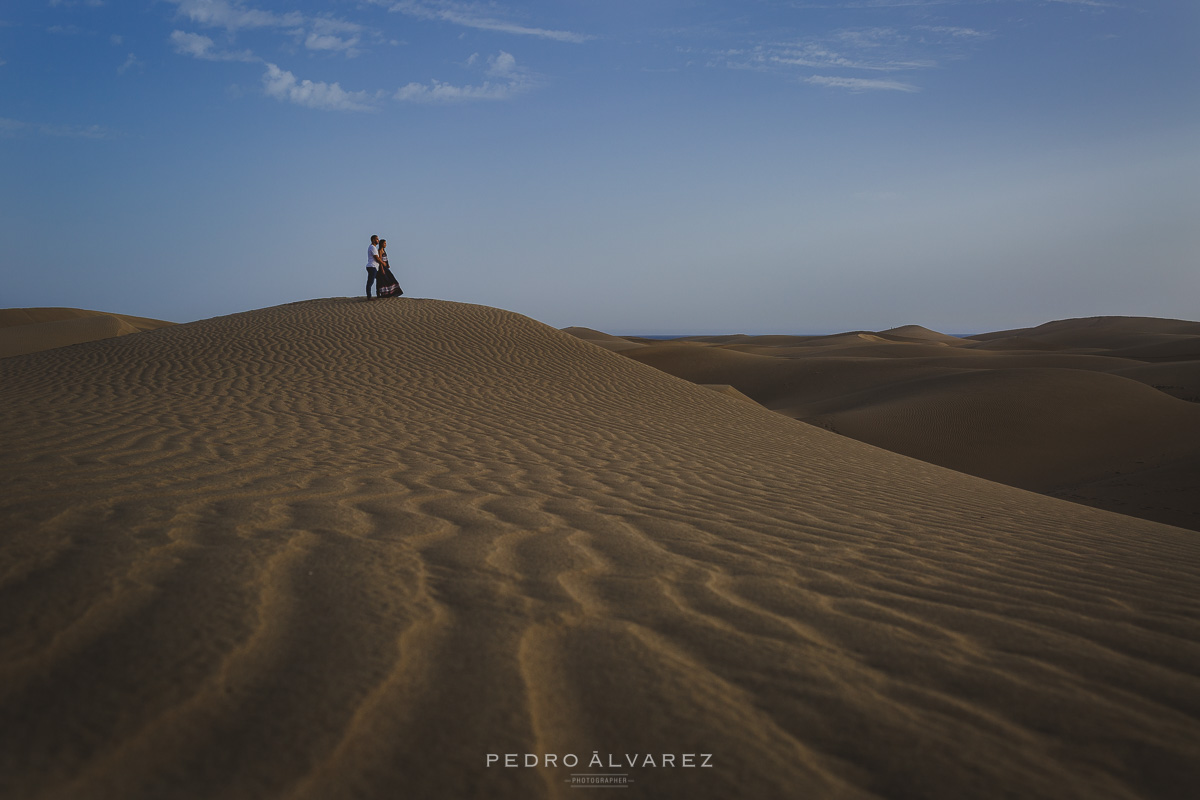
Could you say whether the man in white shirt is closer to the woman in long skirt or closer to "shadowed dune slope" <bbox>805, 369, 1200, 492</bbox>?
the woman in long skirt

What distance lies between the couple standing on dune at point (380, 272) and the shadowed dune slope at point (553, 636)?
11.7 meters

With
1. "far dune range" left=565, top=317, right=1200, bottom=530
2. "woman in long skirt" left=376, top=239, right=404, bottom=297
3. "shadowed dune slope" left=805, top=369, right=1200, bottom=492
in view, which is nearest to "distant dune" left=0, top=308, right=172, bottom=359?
"woman in long skirt" left=376, top=239, right=404, bottom=297

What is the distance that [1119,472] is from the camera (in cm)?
1265

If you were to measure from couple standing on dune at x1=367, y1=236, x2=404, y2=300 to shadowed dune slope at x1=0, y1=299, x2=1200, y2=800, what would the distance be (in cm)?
1172

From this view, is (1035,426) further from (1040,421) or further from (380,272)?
(380,272)

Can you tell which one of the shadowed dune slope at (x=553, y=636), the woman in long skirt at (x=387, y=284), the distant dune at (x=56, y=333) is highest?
the woman in long skirt at (x=387, y=284)

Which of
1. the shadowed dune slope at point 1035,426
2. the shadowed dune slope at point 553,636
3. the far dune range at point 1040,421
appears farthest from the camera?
the shadowed dune slope at point 1035,426

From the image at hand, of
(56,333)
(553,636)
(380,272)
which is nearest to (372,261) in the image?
(380,272)

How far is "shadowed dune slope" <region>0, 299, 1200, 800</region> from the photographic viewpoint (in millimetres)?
1495

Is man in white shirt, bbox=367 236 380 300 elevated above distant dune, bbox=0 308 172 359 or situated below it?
above

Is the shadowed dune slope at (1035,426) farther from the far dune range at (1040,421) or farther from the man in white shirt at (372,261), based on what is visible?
the man in white shirt at (372,261)

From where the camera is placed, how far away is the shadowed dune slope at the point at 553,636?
4.91 ft

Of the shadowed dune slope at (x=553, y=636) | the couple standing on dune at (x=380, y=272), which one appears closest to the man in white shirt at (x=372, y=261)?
the couple standing on dune at (x=380, y=272)

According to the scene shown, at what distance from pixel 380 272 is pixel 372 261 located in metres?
0.96
